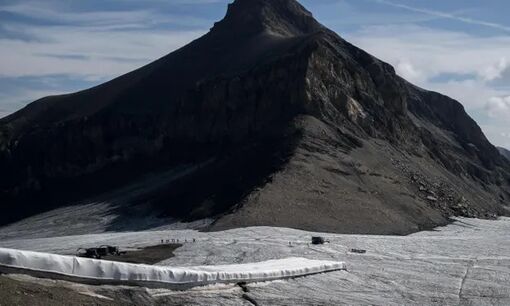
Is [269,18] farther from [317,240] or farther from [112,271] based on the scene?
A: [112,271]

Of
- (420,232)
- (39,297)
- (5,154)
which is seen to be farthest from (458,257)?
(5,154)

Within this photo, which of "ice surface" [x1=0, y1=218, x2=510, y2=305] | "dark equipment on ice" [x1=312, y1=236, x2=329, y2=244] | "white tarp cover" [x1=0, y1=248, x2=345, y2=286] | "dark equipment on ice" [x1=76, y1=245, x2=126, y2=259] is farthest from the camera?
"dark equipment on ice" [x1=312, y1=236, x2=329, y2=244]

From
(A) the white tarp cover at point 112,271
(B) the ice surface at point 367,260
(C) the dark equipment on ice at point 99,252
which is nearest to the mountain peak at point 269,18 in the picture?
(B) the ice surface at point 367,260

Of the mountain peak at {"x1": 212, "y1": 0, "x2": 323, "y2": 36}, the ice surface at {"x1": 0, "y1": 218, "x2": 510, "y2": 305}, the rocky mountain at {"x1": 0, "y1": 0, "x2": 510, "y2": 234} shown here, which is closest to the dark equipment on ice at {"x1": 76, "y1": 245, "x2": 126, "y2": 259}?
the ice surface at {"x1": 0, "y1": 218, "x2": 510, "y2": 305}

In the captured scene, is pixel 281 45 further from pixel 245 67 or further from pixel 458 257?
pixel 458 257

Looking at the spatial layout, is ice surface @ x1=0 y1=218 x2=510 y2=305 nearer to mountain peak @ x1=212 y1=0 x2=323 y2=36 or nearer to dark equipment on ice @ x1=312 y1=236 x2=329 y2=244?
dark equipment on ice @ x1=312 y1=236 x2=329 y2=244
